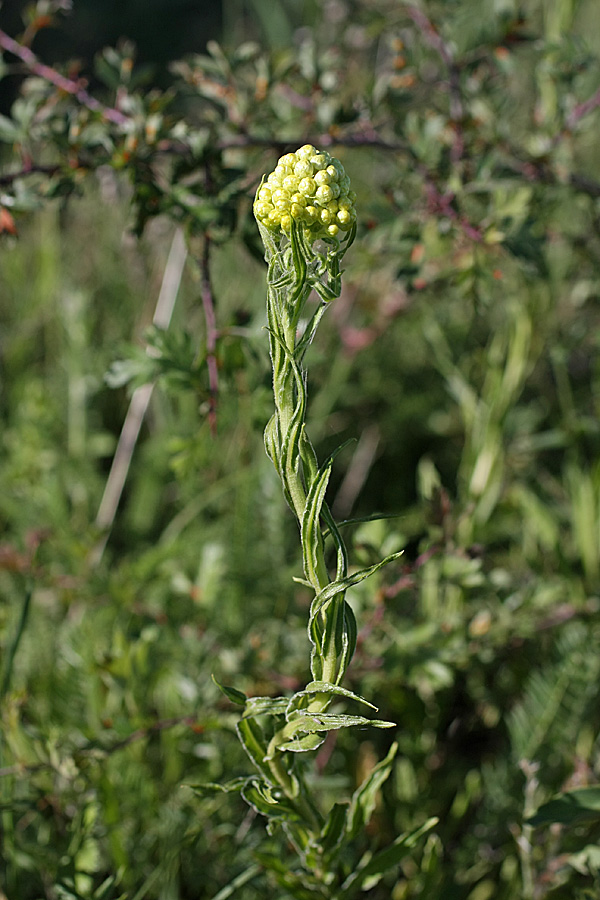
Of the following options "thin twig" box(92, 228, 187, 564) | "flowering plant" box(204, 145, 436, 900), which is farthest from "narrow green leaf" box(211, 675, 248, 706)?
"thin twig" box(92, 228, 187, 564)

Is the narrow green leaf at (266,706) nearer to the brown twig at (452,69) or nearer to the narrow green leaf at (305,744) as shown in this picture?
the narrow green leaf at (305,744)

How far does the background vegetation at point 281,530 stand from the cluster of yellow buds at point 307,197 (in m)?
0.43

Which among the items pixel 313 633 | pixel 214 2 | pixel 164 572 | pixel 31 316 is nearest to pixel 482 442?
pixel 164 572

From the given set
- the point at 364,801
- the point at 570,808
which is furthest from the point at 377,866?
the point at 570,808

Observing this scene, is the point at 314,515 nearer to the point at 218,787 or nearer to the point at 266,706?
the point at 266,706

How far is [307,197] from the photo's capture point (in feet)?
2.22

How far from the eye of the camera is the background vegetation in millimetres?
1148

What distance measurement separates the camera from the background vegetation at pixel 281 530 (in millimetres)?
1148

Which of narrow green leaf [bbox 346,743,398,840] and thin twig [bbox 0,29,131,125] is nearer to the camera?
narrow green leaf [bbox 346,743,398,840]

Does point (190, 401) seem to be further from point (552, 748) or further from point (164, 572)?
point (552, 748)

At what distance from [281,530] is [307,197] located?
110 cm

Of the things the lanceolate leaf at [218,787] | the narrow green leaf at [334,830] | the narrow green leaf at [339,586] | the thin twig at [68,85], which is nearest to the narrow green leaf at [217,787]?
the lanceolate leaf at [218,787]

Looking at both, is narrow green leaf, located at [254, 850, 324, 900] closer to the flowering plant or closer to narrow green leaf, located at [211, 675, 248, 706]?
the flowering plant

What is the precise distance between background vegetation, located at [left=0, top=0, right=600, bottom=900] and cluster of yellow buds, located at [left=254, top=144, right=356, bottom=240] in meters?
0.43
